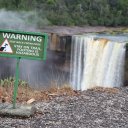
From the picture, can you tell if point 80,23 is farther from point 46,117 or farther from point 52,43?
point 46,117

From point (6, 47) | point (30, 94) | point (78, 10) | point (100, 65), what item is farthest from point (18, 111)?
point (78, 10)

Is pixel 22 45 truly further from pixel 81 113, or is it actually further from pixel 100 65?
pixel 100 65

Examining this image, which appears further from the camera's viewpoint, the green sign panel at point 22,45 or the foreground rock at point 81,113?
the green sign panel at point 22,45

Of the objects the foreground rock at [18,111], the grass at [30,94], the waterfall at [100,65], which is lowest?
the waterfall at [100,65]

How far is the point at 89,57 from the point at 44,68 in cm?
386

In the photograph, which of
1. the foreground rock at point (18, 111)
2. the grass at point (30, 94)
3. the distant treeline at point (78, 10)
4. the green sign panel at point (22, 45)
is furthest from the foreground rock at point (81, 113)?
the distant treeline at point (78, 10)

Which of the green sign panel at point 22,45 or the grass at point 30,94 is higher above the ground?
the green sign panel at point 22,45

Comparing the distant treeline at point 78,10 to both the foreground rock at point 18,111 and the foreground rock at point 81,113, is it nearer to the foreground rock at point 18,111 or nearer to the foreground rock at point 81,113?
the foreground rock at point 81,113

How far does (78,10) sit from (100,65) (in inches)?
1263

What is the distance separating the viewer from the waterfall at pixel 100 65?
2334 cm

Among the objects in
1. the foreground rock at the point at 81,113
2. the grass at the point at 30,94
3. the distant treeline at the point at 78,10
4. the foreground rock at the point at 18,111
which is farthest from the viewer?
the distant treeline at the point at 78,10

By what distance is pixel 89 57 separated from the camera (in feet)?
82.8

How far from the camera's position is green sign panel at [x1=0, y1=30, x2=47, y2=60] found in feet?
22.1

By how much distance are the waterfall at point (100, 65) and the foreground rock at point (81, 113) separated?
14.6m
